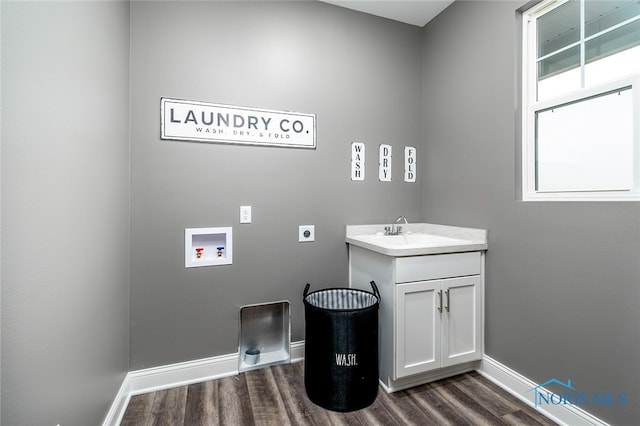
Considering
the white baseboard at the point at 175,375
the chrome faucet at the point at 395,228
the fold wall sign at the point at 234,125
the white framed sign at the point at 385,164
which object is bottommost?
the white baseboard at the point at 175,375

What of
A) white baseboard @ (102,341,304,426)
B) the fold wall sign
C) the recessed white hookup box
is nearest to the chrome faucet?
the fold wall sign

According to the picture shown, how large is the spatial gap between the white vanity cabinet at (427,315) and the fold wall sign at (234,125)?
1054mm

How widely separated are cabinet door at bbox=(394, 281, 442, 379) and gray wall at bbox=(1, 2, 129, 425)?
1.53m

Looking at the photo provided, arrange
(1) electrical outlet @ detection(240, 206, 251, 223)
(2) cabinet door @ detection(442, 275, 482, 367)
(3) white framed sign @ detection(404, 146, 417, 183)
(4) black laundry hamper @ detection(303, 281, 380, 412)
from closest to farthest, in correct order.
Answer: (4) black laundry hamper @ detection(303, 281, 380, 412) < (2) cabinet door @ detection(442, 275, 482, 367) < (1) electrical outlet @ detection(240, 206, 251, 223) < (3) white framed sign @ detection(404, 146, 417, 183)

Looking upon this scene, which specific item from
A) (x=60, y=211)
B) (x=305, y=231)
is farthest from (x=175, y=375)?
(x=60, y=211)

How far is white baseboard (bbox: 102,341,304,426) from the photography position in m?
1.74

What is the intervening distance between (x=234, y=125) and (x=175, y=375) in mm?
1722

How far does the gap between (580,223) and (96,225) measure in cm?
237

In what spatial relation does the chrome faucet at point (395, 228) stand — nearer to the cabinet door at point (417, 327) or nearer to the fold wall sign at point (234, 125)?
the cabinet door at point (417, 327)

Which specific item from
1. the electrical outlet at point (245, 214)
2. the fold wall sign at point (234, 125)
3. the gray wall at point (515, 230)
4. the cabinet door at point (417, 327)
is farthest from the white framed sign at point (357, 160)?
the cabinet door at point (417, 327)

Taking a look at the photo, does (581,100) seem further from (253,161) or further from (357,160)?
(253,161)

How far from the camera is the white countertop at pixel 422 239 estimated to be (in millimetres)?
1737

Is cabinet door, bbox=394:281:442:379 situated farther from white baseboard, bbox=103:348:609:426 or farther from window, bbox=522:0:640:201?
window, bbox=522:0:640:201

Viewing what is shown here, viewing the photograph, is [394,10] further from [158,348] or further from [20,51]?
→ [158,348]
